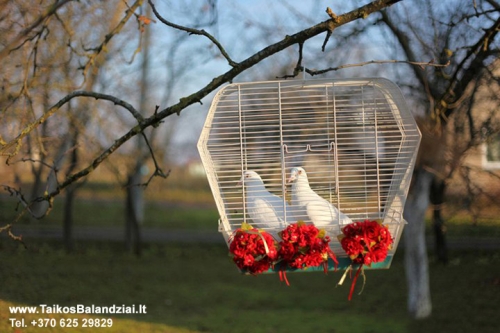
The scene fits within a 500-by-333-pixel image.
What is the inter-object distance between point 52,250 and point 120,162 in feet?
11.7

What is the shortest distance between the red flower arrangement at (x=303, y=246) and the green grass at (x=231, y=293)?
18.3 feet

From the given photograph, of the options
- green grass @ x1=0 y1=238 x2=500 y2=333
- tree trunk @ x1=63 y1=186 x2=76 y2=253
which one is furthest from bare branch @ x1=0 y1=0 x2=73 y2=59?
tree trunk @ x1=63 y1=186 x2=76 y2=253

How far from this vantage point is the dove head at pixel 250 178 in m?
4.88

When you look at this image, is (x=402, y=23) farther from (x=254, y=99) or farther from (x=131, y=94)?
(x=131, y=94)

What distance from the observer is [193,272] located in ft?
55.6

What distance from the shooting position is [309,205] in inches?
192

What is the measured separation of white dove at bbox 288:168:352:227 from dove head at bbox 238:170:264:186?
240mm

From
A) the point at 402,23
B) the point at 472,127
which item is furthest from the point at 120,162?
the point at 472,127

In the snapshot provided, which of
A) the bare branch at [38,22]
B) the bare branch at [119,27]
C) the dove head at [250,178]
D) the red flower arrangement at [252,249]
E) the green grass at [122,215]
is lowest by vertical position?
the red flower arrangement at [252,249]

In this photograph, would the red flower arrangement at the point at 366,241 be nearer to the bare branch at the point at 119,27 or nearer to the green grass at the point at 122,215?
the bare branch at the point at 119,27

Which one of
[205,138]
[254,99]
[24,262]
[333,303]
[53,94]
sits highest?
[53,94]

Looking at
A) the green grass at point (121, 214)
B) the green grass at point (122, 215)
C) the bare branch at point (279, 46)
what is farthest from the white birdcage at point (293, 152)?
the green grass at point (122, 215)

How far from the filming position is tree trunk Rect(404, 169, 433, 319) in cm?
1168

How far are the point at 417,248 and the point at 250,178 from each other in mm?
7536
